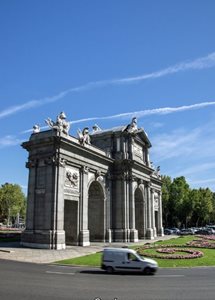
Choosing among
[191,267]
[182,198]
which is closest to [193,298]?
[191,267]

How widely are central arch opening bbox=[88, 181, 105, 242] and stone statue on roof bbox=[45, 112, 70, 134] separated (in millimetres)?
10961

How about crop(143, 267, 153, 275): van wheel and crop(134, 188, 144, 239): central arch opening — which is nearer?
crop(143, 267, 153, 275): van wheel

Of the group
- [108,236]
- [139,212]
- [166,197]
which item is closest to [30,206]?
[108,236]

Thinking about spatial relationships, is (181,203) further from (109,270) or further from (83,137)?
(109,270)

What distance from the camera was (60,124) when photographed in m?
39.6

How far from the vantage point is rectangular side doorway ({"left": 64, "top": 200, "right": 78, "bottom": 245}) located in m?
41.0

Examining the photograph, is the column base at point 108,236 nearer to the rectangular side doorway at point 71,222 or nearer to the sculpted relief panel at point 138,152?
the rectangular side doorway at point 71,222

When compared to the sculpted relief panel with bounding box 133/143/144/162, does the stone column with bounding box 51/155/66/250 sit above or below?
below

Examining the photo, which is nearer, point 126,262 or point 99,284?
point 99,284

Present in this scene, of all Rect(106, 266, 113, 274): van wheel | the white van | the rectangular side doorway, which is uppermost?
the rectangular side doorway

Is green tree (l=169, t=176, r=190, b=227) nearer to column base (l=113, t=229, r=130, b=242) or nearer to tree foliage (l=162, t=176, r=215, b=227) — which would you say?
tree foliage (l=162, t=176, r=215, b=227)

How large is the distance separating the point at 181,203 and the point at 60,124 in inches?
2699

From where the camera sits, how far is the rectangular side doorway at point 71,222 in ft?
135

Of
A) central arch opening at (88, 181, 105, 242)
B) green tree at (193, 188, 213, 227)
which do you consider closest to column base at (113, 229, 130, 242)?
central arch opening at (88, 181, 105, 242)
